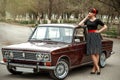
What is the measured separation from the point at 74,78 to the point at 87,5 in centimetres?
3410

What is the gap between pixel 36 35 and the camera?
10961 millimetres

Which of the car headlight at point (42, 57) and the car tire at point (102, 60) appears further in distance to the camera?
the car tire at point (102, 60)

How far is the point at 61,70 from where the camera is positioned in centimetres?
983

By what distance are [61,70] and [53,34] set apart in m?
1.30

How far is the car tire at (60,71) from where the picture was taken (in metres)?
9.58

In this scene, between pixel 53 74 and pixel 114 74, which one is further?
pixel 114 74

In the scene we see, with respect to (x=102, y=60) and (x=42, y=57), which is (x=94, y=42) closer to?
(x=102, y=60)

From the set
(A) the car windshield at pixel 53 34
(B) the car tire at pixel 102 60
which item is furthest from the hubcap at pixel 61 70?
(B) the car tire at pixel 102 60

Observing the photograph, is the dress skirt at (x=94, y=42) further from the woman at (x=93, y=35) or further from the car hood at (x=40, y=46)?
the car hood at (x=40, y=46)

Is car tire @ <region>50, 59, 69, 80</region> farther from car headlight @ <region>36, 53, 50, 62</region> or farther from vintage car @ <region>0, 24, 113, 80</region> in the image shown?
car headlight @ <region>36, 53, 50, 62</region>

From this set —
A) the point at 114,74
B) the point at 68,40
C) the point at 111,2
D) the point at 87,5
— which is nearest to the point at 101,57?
the point at 114,74

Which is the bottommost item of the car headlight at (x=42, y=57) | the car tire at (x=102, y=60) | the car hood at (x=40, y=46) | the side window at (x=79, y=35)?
the car tire at (x=102, y=60)

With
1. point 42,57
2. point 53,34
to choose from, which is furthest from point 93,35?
point 42,57

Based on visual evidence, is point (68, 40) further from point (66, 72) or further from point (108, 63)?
point (108, 63)
